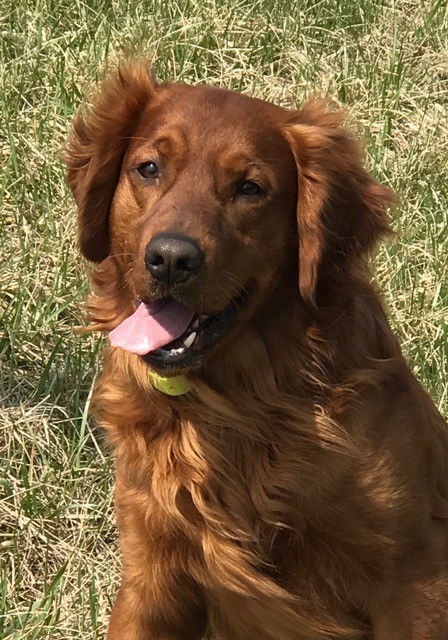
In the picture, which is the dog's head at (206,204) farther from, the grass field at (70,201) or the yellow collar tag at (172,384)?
the grass field at (70,201)

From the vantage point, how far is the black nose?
9.90 feet

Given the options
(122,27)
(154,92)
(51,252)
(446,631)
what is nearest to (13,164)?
(51,252)

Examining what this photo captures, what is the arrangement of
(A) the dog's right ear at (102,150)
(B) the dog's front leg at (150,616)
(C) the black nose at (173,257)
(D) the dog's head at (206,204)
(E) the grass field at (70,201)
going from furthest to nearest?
(E) the grass field at (70,201) < (B) the dog's front leg at (150,616) < (A) the dog's right ear at (102,150) < (D) the dog's head at (206,204) < (C) the black nose at (173,257)

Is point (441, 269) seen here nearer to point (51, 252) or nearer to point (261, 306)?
point (51, 252)

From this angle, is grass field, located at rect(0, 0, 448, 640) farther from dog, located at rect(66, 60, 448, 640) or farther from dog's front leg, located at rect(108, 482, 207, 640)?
dog, located at rect(66, 60, 448, 640)

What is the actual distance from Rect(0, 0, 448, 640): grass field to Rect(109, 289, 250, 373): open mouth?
1.38m

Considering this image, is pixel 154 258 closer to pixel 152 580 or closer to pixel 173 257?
pixel 173 257

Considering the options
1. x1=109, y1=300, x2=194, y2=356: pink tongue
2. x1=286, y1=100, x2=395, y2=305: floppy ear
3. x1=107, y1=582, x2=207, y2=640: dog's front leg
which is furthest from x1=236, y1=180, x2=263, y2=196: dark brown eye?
x1=107, y1=582, x2=207, y2=640: dog's front leg

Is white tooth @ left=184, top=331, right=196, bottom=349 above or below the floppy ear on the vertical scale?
below

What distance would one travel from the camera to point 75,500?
4.68 metres

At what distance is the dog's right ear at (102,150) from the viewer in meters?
3.53

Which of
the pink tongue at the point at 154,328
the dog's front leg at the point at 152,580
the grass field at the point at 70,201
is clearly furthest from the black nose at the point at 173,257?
the grass field at the point at 70,201

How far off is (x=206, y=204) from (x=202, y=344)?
1.30ft

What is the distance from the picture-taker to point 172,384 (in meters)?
3.43
